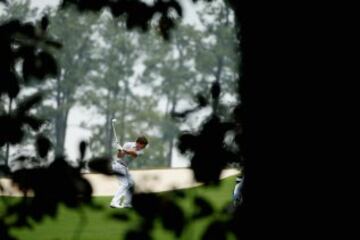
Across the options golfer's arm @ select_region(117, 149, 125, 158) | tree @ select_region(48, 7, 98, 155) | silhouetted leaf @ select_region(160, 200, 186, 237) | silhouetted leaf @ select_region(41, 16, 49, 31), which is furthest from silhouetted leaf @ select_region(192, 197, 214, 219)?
tree @ select_region(48, 7, 98, 155)

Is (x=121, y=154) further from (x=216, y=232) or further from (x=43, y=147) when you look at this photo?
(x=216, y=232)

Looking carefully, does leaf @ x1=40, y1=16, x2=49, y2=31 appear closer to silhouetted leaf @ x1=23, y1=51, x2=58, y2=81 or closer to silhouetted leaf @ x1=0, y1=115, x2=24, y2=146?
silhouetted leaf @ x1=23, y1=51, x2=58, y2=81

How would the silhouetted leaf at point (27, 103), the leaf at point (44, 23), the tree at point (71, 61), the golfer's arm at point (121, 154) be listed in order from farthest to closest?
the tree at point (71, 61)
the golfer's arm at point (121, 154)
the leaf at point (44, 23)
the silhouetted leaf at point (27, 103)

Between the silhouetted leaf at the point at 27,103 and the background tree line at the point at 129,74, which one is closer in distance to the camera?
the silhouetted leaf at the point at 27,103

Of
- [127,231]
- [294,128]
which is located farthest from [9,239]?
[294,128]

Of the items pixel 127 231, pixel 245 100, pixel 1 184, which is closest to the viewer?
pixel 245 100

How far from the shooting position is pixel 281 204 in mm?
1600

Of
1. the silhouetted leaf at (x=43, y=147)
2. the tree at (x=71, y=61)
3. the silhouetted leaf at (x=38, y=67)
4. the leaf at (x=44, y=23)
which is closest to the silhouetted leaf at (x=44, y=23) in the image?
the leaf at (x=44, y=23)

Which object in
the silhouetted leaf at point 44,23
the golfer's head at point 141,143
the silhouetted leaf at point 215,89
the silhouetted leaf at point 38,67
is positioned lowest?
the golfer's head at point 141,143

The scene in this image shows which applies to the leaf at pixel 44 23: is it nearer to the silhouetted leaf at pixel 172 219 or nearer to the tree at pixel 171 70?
the silhouetted leaf at pixel 172 219

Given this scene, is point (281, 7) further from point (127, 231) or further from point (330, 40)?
point (127, 231)

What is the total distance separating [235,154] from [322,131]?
395 mm

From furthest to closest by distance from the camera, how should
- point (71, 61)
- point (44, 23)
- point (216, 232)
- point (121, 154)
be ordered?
point (71, 61)
point (121, 154)
point (44, 23)
point (216, 232)

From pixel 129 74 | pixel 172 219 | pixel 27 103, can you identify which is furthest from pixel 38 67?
pixel 129 74
